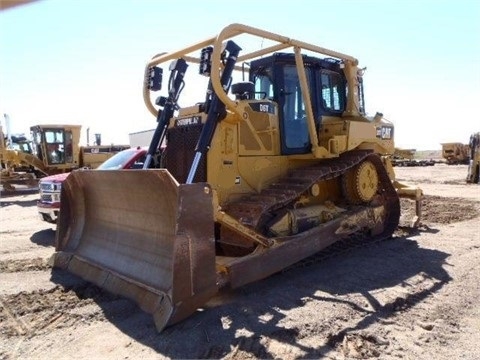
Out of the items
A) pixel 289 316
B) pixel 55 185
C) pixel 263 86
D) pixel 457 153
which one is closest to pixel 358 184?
pixel 263 86

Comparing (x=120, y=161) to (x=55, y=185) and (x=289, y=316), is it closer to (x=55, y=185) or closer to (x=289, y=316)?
(x=55, y=185)

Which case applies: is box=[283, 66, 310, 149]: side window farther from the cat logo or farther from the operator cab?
the cat logo

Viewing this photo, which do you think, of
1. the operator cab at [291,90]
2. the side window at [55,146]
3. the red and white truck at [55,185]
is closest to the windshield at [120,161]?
the red and white truck at [55,185]

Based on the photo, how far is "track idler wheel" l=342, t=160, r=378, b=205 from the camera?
6.97 meters

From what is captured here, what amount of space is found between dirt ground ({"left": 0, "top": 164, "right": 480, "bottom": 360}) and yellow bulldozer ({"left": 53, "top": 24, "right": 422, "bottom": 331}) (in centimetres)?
24

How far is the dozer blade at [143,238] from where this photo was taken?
391 cm

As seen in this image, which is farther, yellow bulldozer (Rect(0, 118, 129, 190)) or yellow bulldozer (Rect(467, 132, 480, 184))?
yellow bulldozer (Rect(467, 132, 480, 184))

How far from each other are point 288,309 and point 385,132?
4667 millimetres

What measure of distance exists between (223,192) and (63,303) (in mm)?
2217

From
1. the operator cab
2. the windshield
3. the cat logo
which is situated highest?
the operator cab

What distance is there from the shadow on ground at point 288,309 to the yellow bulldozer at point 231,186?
0.65 feet

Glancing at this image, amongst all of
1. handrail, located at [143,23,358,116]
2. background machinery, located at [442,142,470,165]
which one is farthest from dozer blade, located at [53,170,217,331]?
background machinery, located at [442,142,470,165]

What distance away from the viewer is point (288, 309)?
4.34 metres

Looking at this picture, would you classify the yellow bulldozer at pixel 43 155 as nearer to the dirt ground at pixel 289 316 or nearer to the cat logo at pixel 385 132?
the dirt ground at pixel 289 316
